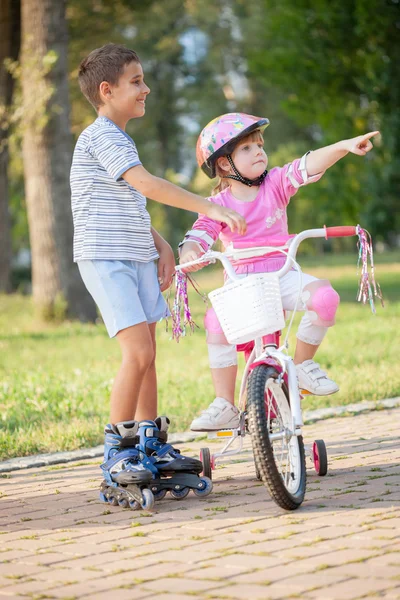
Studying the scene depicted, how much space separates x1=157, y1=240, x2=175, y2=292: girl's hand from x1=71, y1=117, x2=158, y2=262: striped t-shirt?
20cm

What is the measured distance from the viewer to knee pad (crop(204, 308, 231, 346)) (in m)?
4.64

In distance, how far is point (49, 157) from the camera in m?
14.8

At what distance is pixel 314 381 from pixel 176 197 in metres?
1.04

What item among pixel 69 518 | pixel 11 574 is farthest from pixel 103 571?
pixel 69 518

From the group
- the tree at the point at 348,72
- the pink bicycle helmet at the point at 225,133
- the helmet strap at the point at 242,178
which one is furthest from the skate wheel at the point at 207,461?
the tree at the point at 348,72

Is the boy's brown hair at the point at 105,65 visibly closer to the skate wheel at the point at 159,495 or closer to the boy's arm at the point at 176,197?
the boy's arm at the point at 176,197

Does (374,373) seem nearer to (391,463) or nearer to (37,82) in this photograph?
(391,463)

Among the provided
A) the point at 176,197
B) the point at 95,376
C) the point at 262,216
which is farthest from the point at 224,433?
the point at 95,376

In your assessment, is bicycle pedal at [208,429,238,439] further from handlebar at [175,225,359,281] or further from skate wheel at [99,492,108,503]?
handlebar at [175,225,359,281]

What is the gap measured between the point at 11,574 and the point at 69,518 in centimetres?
87

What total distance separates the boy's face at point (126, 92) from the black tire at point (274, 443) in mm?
1426

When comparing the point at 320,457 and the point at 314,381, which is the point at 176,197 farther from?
the point at 320,457

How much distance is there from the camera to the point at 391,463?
4.94 metres

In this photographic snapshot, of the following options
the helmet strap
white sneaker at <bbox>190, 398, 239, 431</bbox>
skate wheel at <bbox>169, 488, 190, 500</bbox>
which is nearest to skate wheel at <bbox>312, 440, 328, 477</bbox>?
white sneaker at <bbox>190, 398, 239, 431</bbox>
